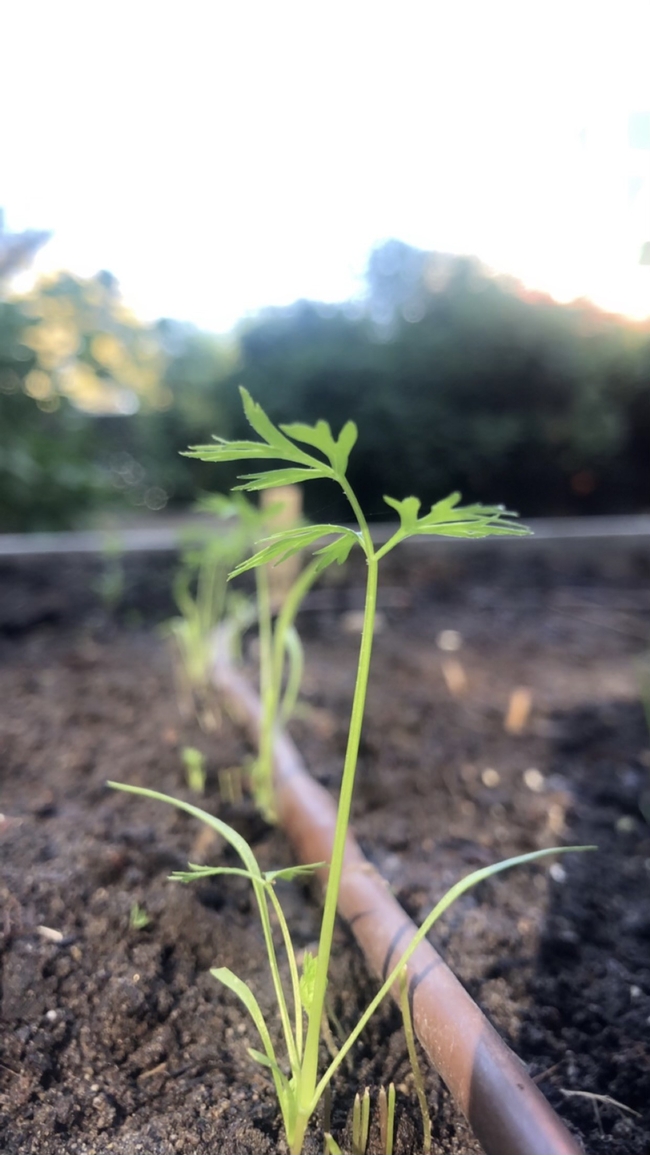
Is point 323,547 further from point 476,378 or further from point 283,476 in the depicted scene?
point 476,378

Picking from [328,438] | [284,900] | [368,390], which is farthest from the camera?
[368,390]

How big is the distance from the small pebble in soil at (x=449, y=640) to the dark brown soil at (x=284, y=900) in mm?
200

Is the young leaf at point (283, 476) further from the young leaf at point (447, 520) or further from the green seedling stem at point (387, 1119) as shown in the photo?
the green seedling stem at point (387, 1119)

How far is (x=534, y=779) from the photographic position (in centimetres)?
96

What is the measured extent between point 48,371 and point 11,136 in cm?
113

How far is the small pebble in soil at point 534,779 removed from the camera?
3.06 feet

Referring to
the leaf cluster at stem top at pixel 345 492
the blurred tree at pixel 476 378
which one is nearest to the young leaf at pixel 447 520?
the leaf cluster at stem top at pixel 345 492

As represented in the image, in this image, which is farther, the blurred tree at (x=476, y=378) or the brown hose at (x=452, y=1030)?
the blurred tree at (x=476, y=378)

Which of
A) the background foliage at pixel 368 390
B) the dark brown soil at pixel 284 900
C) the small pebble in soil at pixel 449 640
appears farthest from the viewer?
the background foliage at pixel 368 390

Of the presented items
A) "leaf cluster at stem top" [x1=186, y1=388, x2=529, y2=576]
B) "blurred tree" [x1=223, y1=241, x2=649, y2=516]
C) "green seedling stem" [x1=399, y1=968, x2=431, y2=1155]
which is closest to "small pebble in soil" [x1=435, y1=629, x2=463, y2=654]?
"blurred tree" [x1=223, y1=241, x2=649, y2=516]

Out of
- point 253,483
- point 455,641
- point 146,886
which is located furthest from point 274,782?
point 455,641

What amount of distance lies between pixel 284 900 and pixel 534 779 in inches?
17.3

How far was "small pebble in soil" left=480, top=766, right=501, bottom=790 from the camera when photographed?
94 centimetres

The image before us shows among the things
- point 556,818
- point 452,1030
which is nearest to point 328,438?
point 452,1030
